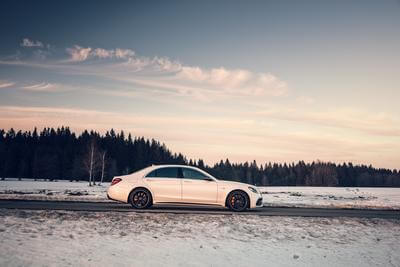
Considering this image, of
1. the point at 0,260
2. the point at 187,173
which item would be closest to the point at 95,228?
the point at 0,260

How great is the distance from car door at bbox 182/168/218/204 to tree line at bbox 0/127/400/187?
51.2 m

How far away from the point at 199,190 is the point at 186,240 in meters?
4.11

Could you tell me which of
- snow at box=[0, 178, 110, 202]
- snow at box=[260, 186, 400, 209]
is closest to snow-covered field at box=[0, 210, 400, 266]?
snow at box=[260, 186, 400, 209]

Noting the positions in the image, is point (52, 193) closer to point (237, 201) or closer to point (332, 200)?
point (237, 201)

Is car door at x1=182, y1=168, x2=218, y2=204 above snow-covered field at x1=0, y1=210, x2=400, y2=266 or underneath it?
above

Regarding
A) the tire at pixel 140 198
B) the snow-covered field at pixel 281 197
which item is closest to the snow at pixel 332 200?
the snow-covered field at pixel 281 197

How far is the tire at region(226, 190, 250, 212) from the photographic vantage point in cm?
1266

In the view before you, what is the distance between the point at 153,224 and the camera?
9555 mm

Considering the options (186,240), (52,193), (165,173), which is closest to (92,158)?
(52,193)

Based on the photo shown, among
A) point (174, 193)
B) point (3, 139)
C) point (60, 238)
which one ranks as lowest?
point (60, 238)

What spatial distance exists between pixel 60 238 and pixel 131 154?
112931 millimetres

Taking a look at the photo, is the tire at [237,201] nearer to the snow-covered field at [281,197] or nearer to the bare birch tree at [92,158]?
the snow-covered field at [281,197]

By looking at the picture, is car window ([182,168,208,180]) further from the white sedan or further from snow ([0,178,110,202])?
snow ([0,178,110,202])

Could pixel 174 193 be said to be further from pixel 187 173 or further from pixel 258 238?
pixel 258 238
